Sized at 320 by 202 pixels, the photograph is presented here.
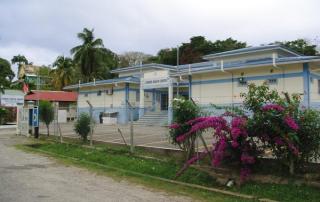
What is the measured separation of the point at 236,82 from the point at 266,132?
18.5m

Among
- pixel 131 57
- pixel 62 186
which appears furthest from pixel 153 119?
pixel 131 57

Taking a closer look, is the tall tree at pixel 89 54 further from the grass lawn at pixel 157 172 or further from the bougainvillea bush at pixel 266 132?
the bougainvillea bush at pixel 266 132

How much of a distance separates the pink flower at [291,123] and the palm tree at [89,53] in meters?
48.7

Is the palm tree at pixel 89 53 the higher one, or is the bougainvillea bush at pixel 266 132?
the palm tree at pixel 89 53

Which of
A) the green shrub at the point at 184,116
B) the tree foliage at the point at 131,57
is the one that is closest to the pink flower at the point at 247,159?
the green shrub at the point at 184,116

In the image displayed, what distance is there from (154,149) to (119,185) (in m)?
4.37

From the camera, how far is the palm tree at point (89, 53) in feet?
178

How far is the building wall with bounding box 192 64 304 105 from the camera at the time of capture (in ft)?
76.1

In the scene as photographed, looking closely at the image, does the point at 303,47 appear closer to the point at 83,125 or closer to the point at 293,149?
the point at 83,125

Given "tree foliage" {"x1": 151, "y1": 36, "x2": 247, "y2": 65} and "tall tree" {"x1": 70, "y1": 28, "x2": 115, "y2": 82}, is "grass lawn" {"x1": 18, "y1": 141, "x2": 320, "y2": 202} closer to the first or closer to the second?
"tall tree" {"x1": 70, "y1": 28, "x2": 115, "y2": 82}

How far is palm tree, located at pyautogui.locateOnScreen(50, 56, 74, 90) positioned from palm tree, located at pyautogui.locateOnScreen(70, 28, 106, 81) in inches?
233

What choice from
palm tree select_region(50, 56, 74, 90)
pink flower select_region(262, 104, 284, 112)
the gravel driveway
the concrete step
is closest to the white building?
the concrete step

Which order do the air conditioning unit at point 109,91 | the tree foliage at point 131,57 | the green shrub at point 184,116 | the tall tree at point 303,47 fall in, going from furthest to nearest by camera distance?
the tree foliage at point 131,57, the tall tree at point 303,47, the air conditioning unit at point 109,91, the green shrub at point 184,116

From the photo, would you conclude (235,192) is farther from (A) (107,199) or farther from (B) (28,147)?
(B) (28,147)
